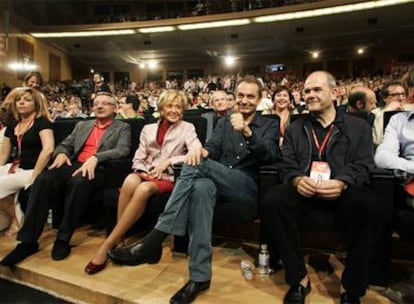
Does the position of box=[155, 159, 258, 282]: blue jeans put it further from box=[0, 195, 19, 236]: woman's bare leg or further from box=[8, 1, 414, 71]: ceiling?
box=[8, 1, 414, 71]: ceiling

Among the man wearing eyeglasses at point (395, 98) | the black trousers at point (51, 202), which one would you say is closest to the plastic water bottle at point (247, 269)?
the black trousers at point (51, 202)

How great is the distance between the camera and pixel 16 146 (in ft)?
7.10

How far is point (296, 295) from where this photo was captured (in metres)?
1.26

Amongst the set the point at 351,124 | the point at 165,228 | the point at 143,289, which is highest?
the point at 351,124

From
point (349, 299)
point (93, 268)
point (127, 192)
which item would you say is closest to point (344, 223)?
point (349, 299)

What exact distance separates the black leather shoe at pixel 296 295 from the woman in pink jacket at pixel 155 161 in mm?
726

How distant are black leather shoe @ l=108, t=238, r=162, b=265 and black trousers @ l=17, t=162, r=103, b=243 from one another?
1.13ft

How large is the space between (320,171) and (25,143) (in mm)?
1660

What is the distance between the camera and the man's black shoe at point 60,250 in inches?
68.6

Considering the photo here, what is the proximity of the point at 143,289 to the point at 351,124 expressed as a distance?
3.56 feet

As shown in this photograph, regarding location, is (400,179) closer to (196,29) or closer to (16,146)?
(16,146)

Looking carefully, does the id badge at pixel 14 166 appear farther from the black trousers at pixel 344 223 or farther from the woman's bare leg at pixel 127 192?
the black trousers at pixel 344 223

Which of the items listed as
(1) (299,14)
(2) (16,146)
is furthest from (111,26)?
(2) (16,146)

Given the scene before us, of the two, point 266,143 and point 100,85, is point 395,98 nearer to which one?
point 266,143
